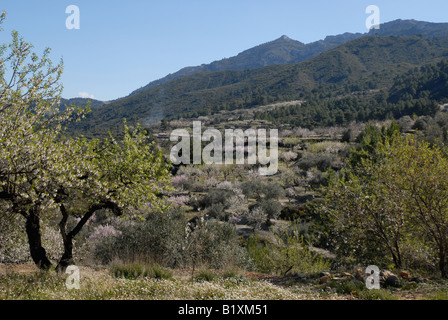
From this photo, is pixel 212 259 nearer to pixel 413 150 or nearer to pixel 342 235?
pixel 342 235

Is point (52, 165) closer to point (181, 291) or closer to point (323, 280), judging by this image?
point (181, 291)

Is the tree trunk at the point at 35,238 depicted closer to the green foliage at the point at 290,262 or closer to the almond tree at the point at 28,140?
the almond tree at the point at 28,140

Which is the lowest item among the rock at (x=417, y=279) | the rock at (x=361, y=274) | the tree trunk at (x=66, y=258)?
the rock at (x=417, y=279)

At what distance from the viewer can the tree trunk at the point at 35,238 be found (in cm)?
968

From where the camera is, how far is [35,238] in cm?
993

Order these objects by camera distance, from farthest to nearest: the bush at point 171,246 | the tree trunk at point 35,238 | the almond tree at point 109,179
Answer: the bush at point 171,246
the tree trunk at point 35,238
the almond tree at point 109,179

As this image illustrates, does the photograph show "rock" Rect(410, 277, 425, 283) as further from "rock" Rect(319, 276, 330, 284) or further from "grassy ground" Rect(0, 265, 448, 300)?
"rock" Rect(319, 276, 330, 284)

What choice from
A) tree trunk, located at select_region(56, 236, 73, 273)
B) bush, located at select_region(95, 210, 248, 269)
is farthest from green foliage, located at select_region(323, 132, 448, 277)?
tree trunk, located at select_region(56, 236, 73, 273)

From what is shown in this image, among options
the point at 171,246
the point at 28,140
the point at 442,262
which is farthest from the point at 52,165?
the point at 442,262

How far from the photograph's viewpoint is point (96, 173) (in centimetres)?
872

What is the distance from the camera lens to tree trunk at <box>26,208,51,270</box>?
9680mm

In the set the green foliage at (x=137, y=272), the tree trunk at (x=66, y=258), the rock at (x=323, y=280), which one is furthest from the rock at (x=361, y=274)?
the tree trunk at (x=66, y=258)

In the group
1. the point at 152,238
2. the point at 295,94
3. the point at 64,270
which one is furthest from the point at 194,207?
the point at 295,94
